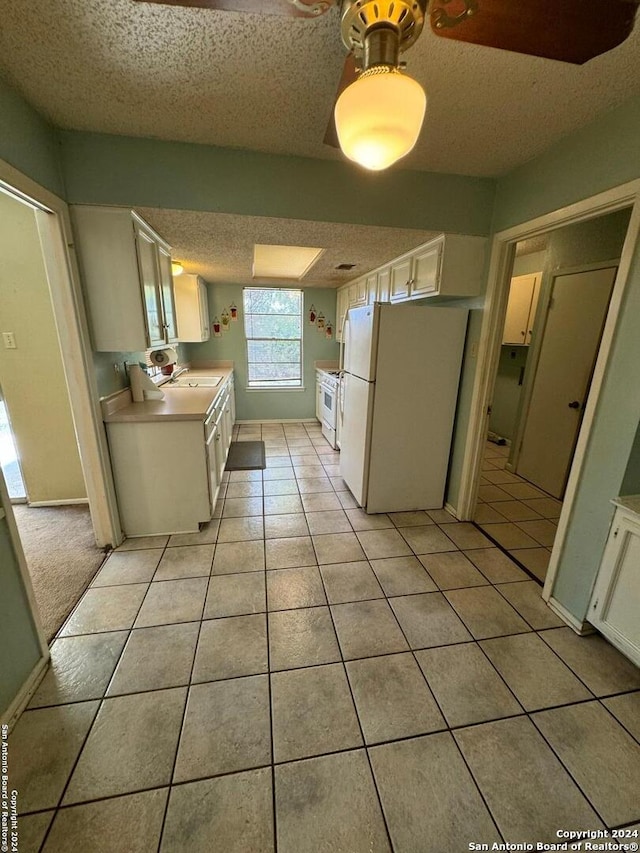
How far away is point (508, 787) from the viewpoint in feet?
3.71

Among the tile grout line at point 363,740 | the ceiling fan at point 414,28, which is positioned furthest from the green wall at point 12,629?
Result: the ceiling fan at point 414,28

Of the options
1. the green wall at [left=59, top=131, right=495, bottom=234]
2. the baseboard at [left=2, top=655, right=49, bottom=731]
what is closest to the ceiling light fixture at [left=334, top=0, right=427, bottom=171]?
the green wall at [left=59, top=131, right=495, bottom=234]

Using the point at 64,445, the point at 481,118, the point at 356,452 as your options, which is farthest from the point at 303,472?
the point at 481,118

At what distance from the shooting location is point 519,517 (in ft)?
9.12

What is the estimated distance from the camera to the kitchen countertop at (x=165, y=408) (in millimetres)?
2217

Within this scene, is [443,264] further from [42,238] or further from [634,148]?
[42,238]

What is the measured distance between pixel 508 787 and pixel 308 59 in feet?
8.89

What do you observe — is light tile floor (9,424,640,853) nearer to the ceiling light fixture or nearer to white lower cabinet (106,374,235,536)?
white lower cabinet (106,374,235,536)

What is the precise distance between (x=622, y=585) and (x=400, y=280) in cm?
253

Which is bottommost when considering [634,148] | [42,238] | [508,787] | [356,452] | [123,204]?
[508,787]

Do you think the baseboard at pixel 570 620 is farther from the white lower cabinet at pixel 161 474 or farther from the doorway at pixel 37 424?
the doorway at pixel 37 424

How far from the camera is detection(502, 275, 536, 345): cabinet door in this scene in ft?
11.9

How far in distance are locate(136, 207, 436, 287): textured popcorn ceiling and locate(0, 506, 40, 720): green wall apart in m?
1.91

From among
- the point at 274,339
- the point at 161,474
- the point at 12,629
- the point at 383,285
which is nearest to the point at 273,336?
the point at 274,339
